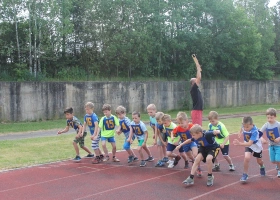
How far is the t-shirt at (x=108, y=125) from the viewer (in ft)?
35.8

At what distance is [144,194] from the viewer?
7449mm

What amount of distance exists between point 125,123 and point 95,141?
1000mm

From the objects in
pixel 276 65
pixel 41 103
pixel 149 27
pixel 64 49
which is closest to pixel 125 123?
pixel 41 103

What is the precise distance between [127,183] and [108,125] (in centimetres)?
291

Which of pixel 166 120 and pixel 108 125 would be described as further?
pixel 108 125

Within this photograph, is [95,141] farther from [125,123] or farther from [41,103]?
[41,103]

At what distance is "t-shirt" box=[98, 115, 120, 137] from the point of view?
35.8ft

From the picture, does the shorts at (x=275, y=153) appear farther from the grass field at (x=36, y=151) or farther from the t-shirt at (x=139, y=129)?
the grass field at (x=36, y=151)

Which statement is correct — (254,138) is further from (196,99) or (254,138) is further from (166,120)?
(196,99)

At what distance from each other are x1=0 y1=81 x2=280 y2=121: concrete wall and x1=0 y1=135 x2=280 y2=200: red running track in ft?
43.1

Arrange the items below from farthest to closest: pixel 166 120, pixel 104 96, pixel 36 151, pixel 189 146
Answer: pixel 104 96
pixel 36 151
pixel 166 120
pixel 189 146

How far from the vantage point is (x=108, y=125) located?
10977 mm

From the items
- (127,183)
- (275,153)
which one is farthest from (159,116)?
(275,153)

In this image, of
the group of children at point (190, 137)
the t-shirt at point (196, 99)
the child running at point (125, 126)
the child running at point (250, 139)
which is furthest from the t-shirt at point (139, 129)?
the child running at point (250, 139)
